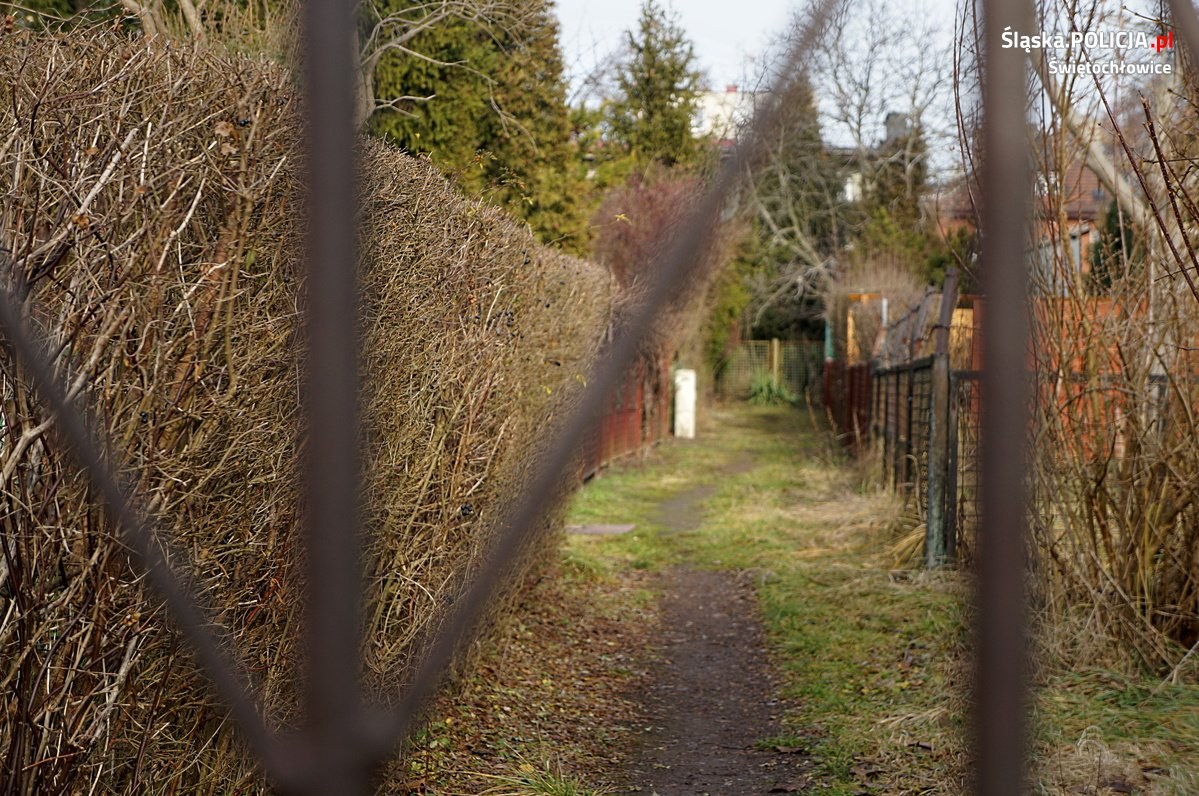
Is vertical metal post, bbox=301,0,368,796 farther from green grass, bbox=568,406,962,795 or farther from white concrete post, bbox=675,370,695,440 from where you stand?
white concrete post, bbox=675,370,695,440

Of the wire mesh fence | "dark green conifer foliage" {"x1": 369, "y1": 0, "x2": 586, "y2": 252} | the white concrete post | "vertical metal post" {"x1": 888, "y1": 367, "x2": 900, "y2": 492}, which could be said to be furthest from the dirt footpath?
the wire mesh fence

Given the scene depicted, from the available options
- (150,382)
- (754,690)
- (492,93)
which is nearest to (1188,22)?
(150,382)

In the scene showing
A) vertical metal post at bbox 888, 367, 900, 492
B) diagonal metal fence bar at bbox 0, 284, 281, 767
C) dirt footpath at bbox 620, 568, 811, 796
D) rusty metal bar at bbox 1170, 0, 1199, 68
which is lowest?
dirt footpath at bbox 620, 568, 811, 796

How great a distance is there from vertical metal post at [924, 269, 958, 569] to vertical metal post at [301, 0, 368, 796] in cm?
772

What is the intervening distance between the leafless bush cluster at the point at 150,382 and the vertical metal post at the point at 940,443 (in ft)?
17.8

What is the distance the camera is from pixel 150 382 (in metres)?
2.48

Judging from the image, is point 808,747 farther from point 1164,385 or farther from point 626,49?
point 626,49

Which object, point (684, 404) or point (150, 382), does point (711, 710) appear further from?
point (684, 404)

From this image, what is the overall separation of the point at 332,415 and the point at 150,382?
2.08 m

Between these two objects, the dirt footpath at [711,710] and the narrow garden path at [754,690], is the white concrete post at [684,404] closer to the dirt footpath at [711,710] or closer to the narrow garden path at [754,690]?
the narrow garden path at [754,690]

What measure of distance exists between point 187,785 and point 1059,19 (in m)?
4.02

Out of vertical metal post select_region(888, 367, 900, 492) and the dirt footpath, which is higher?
vertical metal post select_region(888, 367, 900, 492)

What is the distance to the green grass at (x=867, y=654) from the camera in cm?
424

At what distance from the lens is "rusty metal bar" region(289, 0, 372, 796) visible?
22.8 inches
